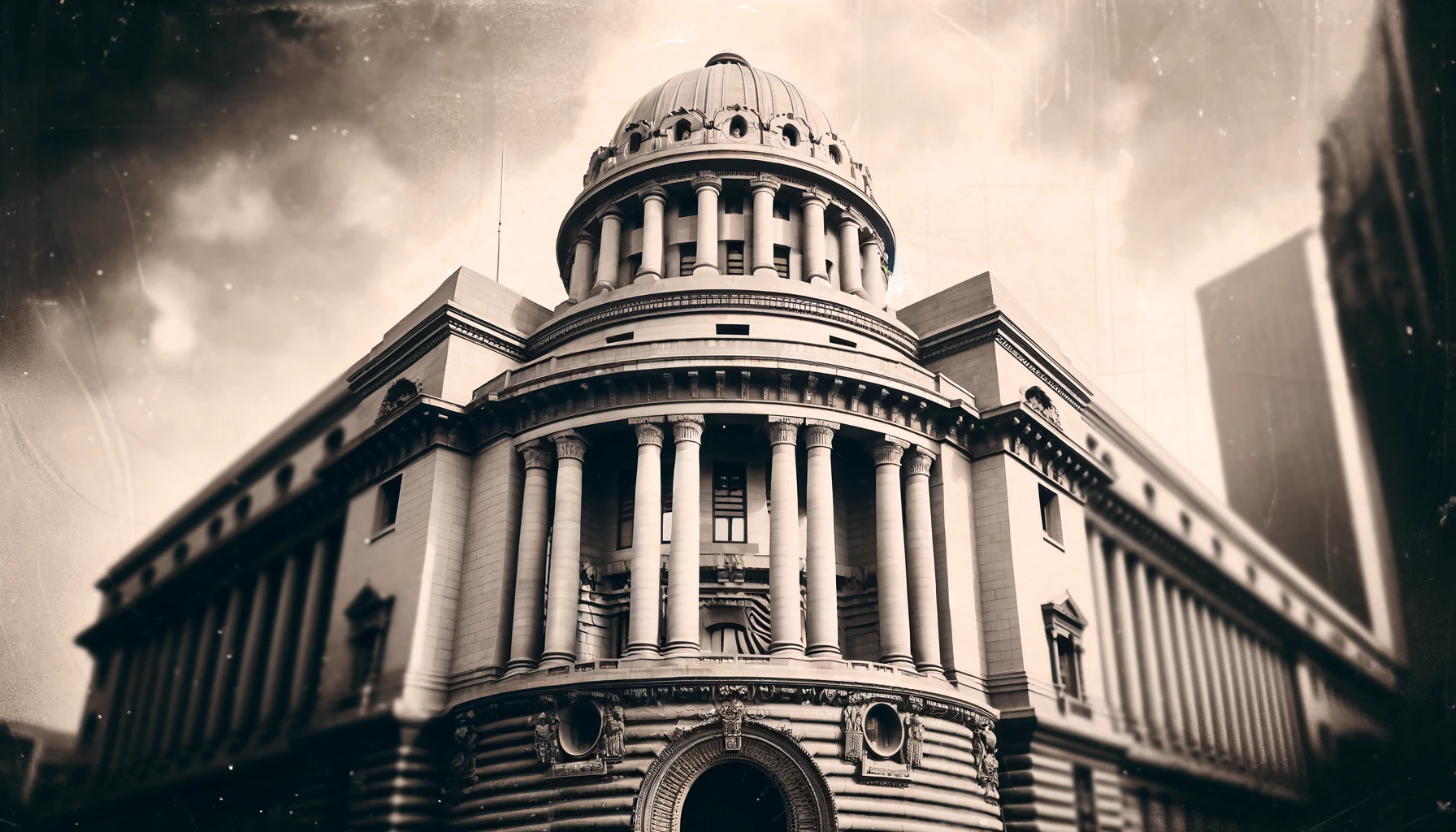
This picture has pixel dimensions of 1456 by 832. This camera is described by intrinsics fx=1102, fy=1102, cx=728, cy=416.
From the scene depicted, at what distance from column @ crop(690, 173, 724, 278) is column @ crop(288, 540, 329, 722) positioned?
17.1 m

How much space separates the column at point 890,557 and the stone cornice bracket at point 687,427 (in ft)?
18.5

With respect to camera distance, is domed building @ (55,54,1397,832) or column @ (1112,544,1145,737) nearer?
domed building @ (55,54,1397,832)

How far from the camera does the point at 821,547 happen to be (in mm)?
31453

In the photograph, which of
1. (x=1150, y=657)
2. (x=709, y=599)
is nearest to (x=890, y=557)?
(x=709, y=599)

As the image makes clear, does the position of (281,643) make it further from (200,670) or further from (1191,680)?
(1191,680)

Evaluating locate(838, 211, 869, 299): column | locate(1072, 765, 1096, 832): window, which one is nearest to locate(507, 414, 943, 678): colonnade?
locate(1072, 765, 1096, 832): window

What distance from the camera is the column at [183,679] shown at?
37.5 m

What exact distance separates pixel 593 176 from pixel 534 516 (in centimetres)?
2041

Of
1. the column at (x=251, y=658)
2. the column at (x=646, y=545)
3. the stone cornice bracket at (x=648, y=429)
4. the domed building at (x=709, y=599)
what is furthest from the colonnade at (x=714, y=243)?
the column at (x=251, y=658)

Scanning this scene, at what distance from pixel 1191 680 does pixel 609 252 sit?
26884mm

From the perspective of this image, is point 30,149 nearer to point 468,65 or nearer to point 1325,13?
point 468,65

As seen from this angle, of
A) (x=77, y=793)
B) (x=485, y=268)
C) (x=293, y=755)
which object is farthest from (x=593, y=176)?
(x=77, y=793)

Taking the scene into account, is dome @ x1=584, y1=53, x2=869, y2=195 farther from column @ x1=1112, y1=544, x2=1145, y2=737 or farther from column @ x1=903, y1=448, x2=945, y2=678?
column @ x1=1112, y1=544, x2=1145, y2=737

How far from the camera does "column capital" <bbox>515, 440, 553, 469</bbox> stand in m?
34.1
